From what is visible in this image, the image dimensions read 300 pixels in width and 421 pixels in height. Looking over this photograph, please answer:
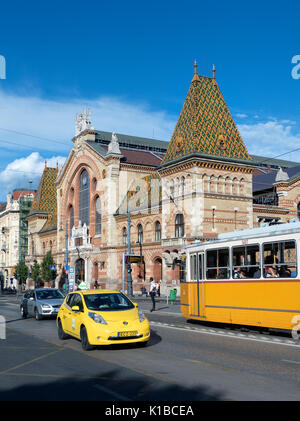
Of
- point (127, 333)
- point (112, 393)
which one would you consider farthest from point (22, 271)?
point (112, 393)

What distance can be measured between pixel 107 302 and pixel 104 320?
4.44ft

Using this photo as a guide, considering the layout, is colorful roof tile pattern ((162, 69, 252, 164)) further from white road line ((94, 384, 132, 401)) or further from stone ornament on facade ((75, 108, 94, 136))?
white road line ((94, 384, 132, 401))

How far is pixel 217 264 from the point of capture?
62.3 feet

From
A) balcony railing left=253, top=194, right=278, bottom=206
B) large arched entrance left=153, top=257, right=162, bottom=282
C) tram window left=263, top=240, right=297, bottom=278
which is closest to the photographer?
tram window left=263, top=240, right=297, bottom=278

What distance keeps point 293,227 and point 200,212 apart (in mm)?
25295

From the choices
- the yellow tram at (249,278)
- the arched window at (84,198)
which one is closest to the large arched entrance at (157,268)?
the arched window at (84,198)

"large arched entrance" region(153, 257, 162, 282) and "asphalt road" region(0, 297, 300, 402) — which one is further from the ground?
"large arched entrance" region(153, 257, 162, 282)

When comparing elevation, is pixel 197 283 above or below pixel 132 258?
below

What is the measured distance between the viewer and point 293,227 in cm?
1599

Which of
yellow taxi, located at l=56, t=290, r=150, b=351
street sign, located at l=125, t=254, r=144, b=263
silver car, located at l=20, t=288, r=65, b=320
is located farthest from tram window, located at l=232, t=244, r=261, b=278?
street sign, located at l=125, t=254, r=144, b=263

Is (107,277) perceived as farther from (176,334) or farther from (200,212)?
(176,334)

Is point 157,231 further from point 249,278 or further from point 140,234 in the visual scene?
point 249,278

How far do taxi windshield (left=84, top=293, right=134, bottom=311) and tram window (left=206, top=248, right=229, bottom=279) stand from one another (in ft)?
16.5

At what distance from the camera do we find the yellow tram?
51.5 ft
